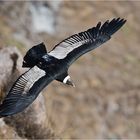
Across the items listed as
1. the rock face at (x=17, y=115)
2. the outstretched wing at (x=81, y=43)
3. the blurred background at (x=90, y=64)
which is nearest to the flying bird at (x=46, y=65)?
the outstretched wing at (x=81, y=43)

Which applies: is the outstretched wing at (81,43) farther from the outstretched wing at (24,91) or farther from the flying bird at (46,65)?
the outstretched wing at (24,91)

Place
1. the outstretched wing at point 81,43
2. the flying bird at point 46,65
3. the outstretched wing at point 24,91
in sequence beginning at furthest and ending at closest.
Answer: the outstretched wing at point 81,43, the flying bird at point 46,65, the outstretched wing at point 24,91

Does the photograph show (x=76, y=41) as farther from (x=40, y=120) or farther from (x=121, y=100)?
(x=121, y=100)

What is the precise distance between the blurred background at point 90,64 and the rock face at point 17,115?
5.21m

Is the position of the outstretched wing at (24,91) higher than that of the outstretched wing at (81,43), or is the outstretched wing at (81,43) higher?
the outstretched wing at (81,43)

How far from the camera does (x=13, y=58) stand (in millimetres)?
10070

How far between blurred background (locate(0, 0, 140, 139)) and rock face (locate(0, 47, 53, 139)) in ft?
17.1

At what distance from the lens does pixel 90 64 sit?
20.8 metres

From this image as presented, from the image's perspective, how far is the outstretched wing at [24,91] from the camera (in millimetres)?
8273

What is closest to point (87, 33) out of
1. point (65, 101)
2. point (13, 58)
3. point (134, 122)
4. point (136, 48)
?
point (13, 58)

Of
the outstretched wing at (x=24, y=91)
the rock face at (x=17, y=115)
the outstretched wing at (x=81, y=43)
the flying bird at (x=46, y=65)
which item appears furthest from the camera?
the rock face at (x=17, y=115)

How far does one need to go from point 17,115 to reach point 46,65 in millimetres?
1052

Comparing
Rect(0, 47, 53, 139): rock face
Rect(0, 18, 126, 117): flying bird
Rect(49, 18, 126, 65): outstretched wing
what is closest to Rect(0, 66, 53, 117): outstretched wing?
Rect(0, 18, 126, 117): flying bird

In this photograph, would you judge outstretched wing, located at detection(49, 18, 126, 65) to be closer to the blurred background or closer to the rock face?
the rock face
